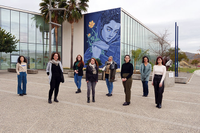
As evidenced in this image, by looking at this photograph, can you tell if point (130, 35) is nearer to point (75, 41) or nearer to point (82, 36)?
point (82, 36)

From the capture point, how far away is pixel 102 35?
22703 mm

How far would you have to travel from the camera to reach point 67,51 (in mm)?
27797

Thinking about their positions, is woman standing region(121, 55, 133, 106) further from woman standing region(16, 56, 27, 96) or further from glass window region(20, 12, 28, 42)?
glass window region(20, 12, 28, 42)

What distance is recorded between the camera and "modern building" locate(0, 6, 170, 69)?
21.8 metres

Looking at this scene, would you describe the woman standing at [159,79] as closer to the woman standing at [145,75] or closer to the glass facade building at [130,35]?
the woman standing at [145,75]

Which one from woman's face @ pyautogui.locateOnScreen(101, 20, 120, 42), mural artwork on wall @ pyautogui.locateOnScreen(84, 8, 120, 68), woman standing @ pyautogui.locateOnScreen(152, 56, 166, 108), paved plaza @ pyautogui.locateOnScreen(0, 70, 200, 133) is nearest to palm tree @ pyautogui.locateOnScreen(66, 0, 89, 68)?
mural artwork on wall @ pyautogui.locateOnScreen(84, 8, 120, 68)

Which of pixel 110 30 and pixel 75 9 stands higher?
pixel 75 9

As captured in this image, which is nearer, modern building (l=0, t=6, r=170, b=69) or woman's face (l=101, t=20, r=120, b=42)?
woman's face (l=101, t=20, r=120, b=42)

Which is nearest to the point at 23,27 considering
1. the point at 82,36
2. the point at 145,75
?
the point at 82,36

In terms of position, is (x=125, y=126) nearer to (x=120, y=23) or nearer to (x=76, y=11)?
(x=120, y=23)

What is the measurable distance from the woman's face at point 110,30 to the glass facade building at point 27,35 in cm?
1001

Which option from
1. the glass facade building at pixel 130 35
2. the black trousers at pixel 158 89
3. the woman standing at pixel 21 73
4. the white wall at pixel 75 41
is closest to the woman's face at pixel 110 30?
the glass facade building at pixel 130 35

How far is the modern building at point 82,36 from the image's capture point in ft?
71.7

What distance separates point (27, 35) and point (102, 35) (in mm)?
12931
